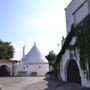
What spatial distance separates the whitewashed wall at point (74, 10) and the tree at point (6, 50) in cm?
2632

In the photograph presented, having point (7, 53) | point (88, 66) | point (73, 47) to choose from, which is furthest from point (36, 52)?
point (88, 66)

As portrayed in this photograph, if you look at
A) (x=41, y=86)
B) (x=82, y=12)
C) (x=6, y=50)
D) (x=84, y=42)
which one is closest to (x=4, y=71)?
(x=6, y=50)

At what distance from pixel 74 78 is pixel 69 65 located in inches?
79.6

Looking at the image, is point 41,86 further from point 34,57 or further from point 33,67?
point 34,57

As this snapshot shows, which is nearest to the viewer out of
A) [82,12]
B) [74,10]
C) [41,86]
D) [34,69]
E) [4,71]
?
[41,86]

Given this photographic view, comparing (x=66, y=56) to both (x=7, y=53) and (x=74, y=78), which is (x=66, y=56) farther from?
(x=7, y=53)

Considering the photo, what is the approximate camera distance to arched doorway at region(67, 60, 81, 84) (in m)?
15.9

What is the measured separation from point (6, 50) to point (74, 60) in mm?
32266

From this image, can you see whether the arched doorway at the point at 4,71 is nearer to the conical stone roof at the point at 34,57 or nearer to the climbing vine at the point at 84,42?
the conical stone roof at the point at 34,57

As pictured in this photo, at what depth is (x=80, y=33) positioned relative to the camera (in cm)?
1366

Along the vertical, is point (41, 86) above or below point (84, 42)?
below

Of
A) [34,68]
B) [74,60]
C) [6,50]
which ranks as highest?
[6,50]

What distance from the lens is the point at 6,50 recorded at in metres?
46.0

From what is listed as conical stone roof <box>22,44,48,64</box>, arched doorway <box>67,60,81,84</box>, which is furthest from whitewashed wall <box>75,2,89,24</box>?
conical stone roof <box>22,44,48,64</box>
